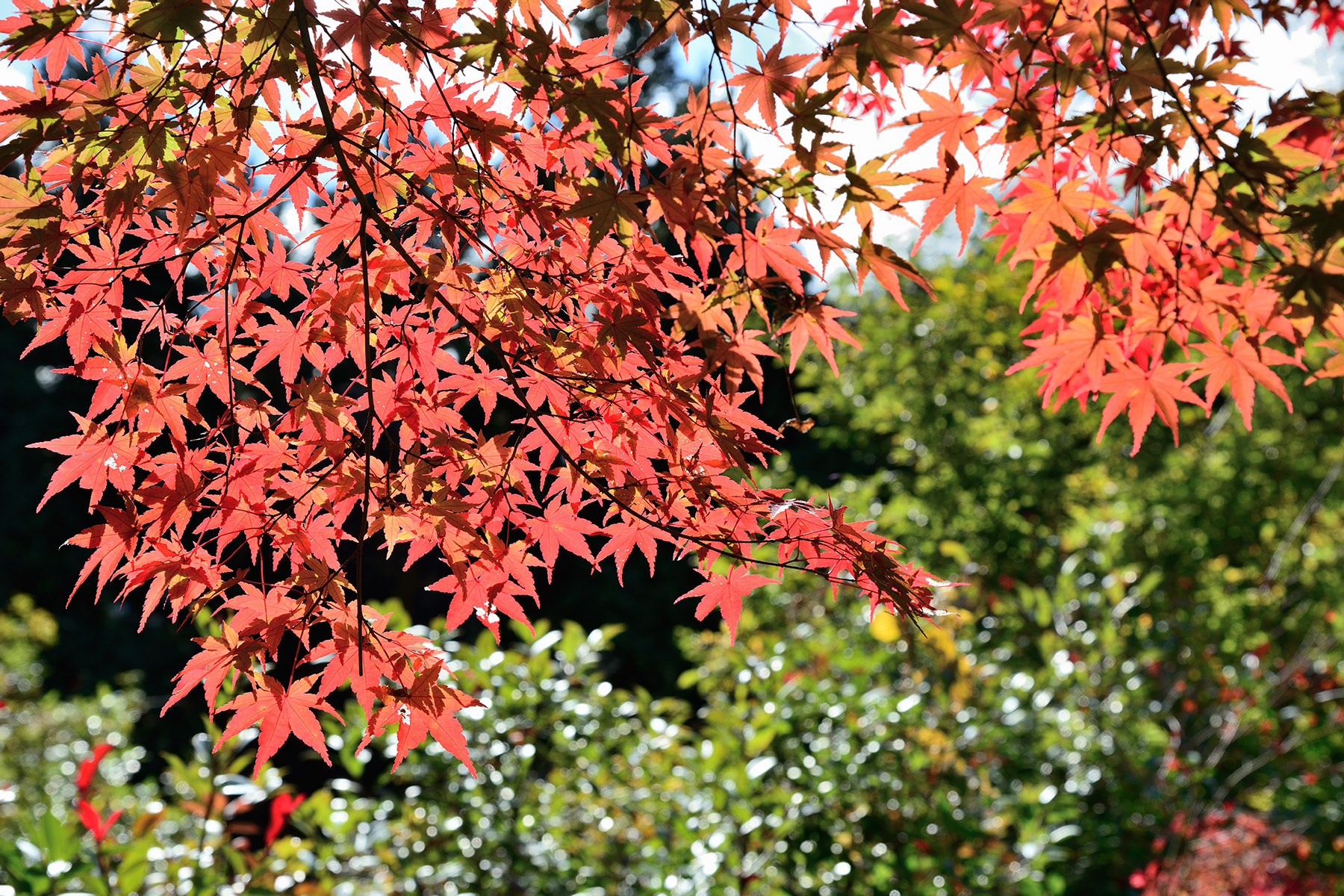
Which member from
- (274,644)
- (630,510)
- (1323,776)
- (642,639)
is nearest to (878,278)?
(630,510)

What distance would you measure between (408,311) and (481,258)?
14 cm

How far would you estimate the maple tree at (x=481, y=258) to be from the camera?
1.25 metres

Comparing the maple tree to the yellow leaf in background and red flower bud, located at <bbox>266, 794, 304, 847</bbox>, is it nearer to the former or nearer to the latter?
red flower bud, located at <bbox>266, 794, 304, 847</bbox>

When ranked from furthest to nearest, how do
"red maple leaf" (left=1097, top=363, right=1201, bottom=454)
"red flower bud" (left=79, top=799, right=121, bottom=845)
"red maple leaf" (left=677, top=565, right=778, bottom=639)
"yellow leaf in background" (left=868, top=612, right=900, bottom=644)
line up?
1. "yellow leaf in background" (left=868, top=612, right=900, bottom=644)
2. "red flower bud" (left=79, top=799, right=121, bottom=845)
3. "red maple leaf" (left=1097, top=363, right=1201, bottom=454)
4. "red maple leaf" (left=677, top=565, right=778, bottom=639)

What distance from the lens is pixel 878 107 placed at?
217 centimetres

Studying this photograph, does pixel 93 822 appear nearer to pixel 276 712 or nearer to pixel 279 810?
pixel 279 810

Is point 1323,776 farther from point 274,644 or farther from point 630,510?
point 274,644

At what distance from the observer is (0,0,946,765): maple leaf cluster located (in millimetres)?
1249

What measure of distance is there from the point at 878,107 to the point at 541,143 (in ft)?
3.41

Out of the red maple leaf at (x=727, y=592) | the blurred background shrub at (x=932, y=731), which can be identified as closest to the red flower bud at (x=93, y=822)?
the blurred background shrub at (x=932, y=731)

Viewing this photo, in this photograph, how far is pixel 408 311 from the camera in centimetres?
140

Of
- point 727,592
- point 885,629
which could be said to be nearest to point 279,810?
point 727,592

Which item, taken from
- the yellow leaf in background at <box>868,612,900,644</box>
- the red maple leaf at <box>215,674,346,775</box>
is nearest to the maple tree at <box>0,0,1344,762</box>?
the red maple leaf at <box>215,674,346,775</box>

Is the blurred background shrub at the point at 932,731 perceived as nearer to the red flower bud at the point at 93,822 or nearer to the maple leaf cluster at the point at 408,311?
the red flower bud at the point at 93,822
